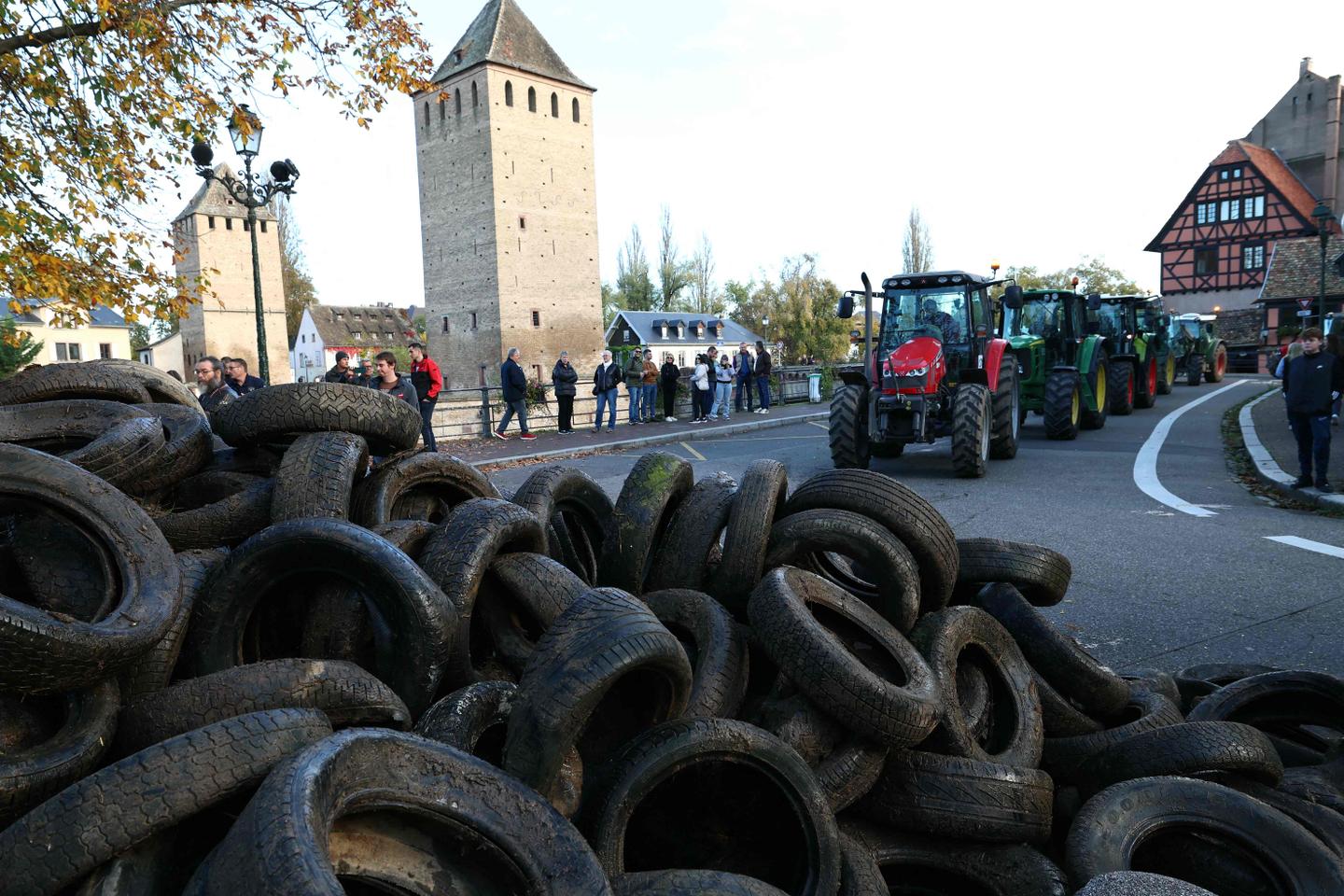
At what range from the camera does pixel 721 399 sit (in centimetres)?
2323

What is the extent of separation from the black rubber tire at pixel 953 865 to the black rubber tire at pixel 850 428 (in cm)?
886

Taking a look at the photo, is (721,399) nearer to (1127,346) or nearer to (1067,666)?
(1127,346)

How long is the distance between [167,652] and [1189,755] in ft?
11.2

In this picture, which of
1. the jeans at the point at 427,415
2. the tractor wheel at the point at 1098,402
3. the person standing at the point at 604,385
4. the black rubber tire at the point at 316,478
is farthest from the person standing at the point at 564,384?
the black rubber tire at the point at 316,478

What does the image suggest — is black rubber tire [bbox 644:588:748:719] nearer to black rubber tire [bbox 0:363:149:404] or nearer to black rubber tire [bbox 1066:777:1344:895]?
black rubber tire [bbox 1066:777:1344:895]

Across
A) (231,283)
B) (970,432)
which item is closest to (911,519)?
(970,432)

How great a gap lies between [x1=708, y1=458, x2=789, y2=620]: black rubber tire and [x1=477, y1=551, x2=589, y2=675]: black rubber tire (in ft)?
2.41

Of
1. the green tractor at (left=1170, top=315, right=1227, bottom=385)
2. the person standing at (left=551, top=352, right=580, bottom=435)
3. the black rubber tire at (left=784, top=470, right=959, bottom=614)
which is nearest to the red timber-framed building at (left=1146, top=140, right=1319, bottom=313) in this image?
the green tractor at (left=1170, top=315, right=1227, bottom=385)

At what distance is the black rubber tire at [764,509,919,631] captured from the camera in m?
3.72

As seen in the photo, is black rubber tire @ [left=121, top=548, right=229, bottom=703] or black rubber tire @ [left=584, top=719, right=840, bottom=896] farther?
black rubber tire @ [left=121, top=548, right=229, bottom=703]

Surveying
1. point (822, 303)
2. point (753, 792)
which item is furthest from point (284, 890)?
point (822, 303)

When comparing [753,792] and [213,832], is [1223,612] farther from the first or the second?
[213,832]

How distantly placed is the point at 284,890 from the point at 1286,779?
10.9 ft

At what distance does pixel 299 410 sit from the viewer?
13.7 feet
